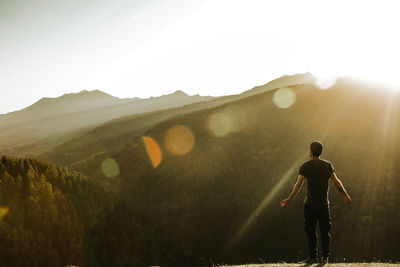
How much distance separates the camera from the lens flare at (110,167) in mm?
43906

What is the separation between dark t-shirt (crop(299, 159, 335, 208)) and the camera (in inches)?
281

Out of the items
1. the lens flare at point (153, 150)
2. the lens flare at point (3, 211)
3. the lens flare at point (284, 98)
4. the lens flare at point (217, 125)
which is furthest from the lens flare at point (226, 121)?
the lens flare at point (3, 211)

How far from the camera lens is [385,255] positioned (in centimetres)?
1917

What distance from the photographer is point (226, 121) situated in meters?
49.3

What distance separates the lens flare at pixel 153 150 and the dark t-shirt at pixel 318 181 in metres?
36.2

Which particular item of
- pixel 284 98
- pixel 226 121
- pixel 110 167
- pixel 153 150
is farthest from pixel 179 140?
pixel 284 98

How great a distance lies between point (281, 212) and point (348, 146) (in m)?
12.1

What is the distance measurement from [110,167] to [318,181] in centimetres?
4334

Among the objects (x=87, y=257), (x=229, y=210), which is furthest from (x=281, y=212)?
(x=87, y=257)

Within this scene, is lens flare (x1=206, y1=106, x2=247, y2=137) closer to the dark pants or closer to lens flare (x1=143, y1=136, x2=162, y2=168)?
lens flare (x1=143, y1=136, x2=162, y2=168)

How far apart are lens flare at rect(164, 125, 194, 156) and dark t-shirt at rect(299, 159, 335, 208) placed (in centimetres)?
3633

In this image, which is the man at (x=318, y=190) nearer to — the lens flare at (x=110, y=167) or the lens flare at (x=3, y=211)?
the lens flare at (x=3, y=211)

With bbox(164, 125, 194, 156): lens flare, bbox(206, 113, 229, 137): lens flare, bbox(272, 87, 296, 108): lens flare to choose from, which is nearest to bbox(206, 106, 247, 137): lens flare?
bbox(206, 113, 229, 137): lens flare

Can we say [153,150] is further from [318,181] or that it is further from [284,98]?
[318,181]
